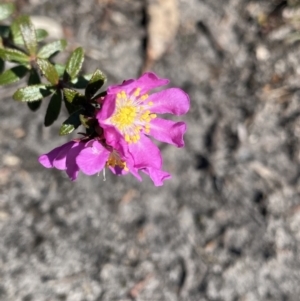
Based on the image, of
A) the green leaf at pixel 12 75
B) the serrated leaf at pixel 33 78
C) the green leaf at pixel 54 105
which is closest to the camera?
the green leaf at pixel 54 105

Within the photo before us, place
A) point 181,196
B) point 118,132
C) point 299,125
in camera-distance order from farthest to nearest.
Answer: point 299,125
point 181,196
point 118,132

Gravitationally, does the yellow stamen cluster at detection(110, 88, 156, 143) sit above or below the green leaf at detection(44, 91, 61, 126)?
above

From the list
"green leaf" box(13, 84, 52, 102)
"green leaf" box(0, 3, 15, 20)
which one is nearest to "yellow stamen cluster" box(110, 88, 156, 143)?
"green leaf" box(13, 84, 52, 102)

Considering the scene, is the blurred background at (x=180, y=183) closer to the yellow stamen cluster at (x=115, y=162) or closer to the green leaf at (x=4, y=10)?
the green leaf at (x=4, y=10)

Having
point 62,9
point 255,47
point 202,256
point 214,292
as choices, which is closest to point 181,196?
point 202,256

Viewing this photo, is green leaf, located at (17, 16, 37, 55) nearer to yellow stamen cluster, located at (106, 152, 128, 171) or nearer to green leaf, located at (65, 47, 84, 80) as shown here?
green leaf, located at (65, 47, 84, 80)

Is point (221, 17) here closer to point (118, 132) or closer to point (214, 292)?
point (214, 292)

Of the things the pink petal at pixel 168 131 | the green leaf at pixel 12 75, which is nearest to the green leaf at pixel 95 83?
the pink petal at pixel 168 131
